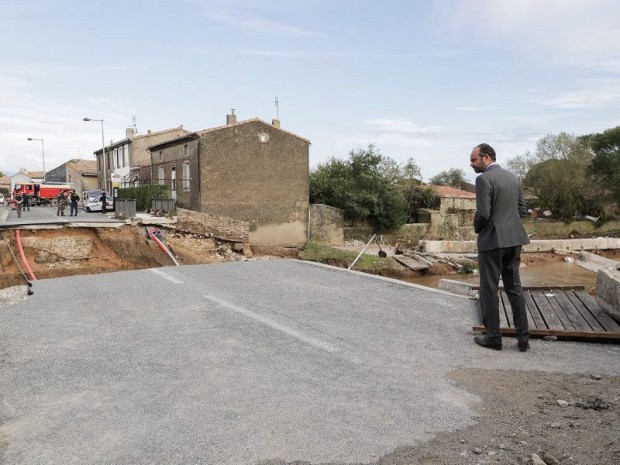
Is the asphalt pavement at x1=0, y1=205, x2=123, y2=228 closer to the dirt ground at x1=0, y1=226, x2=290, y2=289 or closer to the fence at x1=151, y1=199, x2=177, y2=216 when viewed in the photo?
the dirt ground at x1=0, y1=226, x2=290, y2=289

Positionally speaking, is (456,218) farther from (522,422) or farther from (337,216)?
(522,422)

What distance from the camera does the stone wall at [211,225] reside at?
22562 mm

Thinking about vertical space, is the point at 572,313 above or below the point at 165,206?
below

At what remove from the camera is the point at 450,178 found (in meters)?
66.7

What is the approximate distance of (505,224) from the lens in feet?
16.7

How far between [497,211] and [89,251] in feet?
58.8

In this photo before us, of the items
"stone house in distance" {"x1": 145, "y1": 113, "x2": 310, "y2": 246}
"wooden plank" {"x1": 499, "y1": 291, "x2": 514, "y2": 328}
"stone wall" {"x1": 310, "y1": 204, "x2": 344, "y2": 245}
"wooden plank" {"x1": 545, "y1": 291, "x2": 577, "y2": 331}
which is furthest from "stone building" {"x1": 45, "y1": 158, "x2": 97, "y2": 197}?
"wooden plank" {"x1": 545, "y1": 291, "x2": 577, "y2": 331}

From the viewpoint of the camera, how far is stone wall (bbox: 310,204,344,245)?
33594mm

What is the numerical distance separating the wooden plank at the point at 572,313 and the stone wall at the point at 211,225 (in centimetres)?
Answer: 1770

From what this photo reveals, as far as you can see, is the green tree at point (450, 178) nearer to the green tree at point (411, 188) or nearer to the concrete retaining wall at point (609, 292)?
the green tree at point (411, 188)

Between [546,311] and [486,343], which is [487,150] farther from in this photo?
[546,311]

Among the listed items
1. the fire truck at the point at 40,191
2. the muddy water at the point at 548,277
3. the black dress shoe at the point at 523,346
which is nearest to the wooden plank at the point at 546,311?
the black dress shoe at the point at 523,346

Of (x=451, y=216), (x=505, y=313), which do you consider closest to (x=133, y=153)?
(x=451, y=216)

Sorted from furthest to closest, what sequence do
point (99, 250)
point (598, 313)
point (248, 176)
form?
point (248, 176) < point (99, 250) < point (598, 313)
